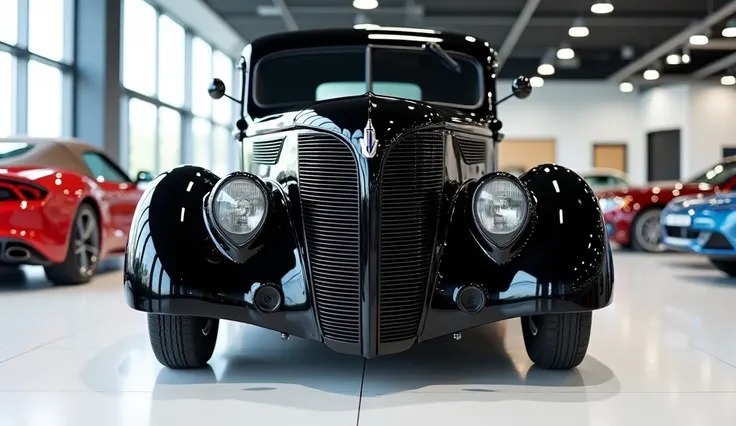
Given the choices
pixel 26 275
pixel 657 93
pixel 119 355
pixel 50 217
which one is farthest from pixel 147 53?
pixel 657 93

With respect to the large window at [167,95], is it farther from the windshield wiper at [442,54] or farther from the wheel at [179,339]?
the wheel at [179,339]

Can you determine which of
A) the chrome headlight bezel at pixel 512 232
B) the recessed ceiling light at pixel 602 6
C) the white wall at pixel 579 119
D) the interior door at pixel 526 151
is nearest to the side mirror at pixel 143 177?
the chrome headlight bezel at pixel 512 232

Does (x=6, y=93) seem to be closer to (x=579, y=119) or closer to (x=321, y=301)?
(x=321, y=301)

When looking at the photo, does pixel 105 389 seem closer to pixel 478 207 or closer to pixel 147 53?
pixel 478 207

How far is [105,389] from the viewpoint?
2.86m

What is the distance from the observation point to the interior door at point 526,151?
21719 millimetres

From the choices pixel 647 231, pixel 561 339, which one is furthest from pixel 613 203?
pixel 561 339

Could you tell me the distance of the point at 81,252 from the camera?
6145 mm

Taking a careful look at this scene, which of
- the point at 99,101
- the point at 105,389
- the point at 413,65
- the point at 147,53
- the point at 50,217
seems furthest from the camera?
the point at 147,53

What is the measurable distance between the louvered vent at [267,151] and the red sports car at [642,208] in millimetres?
7044

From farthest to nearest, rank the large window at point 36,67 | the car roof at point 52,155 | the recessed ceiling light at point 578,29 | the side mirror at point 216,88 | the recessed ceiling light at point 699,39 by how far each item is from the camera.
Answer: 1. the recessed ceiling light at point 699,39
2. the recessed ceiling light at point 578,29
3. the large window at point 36,67
4. the car roof at point 52,155
5. the side mirror at point 216,88

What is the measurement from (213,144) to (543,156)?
984 centimetres

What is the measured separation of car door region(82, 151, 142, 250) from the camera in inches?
264

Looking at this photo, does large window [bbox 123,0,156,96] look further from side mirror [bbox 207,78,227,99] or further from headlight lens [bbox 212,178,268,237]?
headlight lens [bbox 212,178,268,237]
